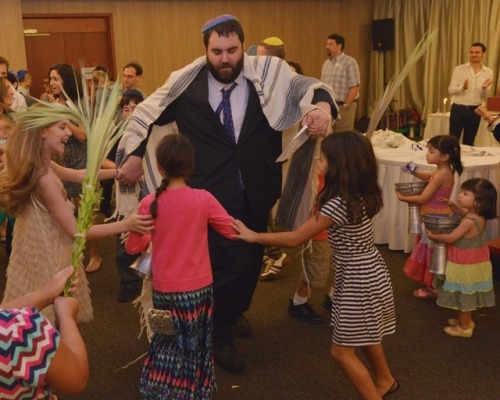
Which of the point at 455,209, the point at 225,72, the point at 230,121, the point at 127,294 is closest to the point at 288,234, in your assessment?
the point at 230,121

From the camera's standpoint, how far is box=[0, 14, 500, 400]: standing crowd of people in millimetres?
2402

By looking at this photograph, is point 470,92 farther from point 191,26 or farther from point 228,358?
point 228,358

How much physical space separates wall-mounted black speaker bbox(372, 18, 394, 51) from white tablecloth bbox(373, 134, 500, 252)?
6.40m

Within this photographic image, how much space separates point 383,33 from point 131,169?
8968mm

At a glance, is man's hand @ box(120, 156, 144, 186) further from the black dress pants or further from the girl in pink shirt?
the black dress pants

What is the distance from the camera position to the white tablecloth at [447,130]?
25.9 feet

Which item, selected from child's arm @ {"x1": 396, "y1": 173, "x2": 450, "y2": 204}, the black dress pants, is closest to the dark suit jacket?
child's arm @ {"x1": 396, "y1": 173, "x2": 450, "y2": 204}

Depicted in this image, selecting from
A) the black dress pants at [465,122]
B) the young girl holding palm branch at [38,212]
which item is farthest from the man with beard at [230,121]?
the black dress pants at [465,122]

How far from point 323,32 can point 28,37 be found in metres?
5.12

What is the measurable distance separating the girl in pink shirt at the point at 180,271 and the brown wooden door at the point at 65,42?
711 cm

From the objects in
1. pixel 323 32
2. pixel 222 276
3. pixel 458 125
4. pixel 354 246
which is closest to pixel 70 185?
pixel 222 276

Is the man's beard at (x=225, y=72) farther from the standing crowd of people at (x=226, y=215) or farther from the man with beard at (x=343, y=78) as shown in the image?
the man with beard at (x=343, y=78)

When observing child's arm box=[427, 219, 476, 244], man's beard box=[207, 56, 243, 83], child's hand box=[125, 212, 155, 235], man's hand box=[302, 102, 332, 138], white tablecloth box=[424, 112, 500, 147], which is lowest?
white tablecloth box=[424, 112, 500, 147]

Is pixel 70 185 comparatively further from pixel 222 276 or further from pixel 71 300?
pixel 71 300
